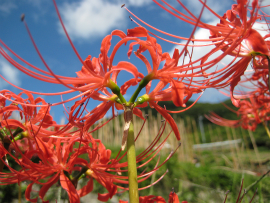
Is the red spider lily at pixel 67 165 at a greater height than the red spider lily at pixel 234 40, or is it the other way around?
the red spider lily at pixel 234 40

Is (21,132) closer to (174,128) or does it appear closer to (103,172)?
(103,172)

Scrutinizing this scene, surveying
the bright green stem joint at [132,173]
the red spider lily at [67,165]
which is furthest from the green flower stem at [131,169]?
the red spider lily at [67,165]

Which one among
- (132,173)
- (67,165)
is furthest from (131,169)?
(67,165)

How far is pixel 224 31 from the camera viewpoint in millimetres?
751

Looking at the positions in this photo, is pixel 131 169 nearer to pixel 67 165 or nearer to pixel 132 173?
pixel 132 173

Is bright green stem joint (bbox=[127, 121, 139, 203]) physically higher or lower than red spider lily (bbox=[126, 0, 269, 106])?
lower

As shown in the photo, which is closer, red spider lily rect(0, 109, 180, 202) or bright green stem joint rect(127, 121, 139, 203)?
bright green stem joint rect(127, 121, 139, 203)

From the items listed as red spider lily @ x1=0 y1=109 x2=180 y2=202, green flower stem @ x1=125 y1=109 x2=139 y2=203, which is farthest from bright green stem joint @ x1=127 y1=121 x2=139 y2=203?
red spider lily @ x1=0 y1=109 x2=180 y2=202

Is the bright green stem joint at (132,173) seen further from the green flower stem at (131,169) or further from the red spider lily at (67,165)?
the red spider lily at (67,165)

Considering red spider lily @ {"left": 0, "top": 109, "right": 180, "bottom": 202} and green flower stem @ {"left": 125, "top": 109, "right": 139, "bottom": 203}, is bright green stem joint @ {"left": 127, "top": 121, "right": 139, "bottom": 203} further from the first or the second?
red spider lily @ {"left": 0, "top": 109, "right": 180, "bottom": 202}

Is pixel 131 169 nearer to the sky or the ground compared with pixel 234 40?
nearer to the ground

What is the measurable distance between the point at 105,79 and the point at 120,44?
0.14m

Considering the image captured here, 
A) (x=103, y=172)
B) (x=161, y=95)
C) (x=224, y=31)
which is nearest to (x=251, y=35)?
(x=224, y=31)

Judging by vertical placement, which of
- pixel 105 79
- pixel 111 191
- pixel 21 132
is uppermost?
pixel 105 79
